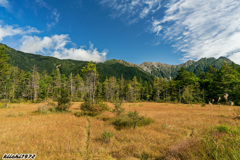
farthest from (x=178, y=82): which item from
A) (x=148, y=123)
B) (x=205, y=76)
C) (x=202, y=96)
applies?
(x=148, y=123)

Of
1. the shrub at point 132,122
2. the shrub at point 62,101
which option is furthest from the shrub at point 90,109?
the shrub at point 132,122

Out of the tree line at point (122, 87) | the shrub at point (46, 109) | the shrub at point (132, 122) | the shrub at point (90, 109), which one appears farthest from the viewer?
the tree line at point (122, 87)

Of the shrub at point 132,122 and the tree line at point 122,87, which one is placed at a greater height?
the tree line at point 122,87

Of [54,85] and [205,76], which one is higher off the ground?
[205,76]

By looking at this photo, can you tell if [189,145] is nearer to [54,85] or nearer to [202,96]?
[202,96]

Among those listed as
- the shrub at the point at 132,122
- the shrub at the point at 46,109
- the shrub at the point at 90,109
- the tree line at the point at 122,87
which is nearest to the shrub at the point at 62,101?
the shrub at the point at 46,109

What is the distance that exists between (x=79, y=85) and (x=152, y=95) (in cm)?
4828

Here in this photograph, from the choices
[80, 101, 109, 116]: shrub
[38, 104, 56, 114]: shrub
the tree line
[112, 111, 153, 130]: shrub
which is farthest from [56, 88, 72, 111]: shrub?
[112, 111, 153, 130]: shrub

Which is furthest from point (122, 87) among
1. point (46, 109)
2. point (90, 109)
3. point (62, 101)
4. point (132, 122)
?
point (132, 122)

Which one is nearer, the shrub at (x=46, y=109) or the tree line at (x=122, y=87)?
the shrub at (x=46, y=109)

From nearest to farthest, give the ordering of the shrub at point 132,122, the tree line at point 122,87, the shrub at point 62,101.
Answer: the shrub at point 132,122 → the shrub at point 62,101 → the tree line at point 122,87

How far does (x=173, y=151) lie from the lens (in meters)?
4.12

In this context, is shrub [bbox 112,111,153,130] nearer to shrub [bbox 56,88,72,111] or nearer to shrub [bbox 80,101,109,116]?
shrub [bbox 80,101,109,116]

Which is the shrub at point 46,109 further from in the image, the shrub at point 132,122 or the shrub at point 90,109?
the shrub at point 132,122
